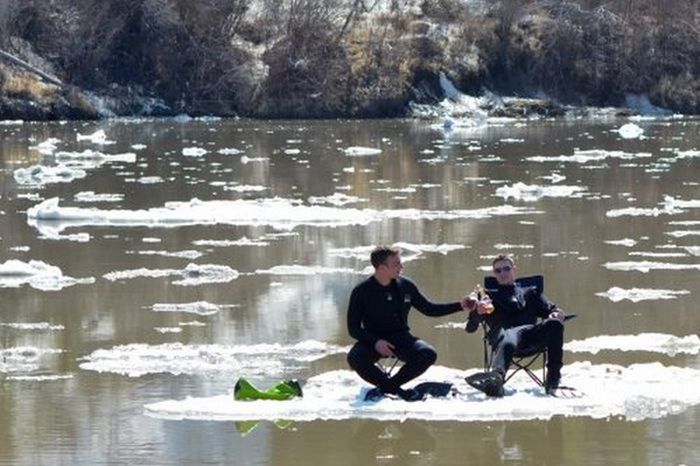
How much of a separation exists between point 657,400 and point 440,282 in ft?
16.5

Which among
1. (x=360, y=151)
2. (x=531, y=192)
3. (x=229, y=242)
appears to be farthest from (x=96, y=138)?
(x=229, y=242)

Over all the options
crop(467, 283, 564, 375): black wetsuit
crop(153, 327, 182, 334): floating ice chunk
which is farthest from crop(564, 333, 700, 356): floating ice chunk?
crop(153, 327, 182, 334): floating ice chunk

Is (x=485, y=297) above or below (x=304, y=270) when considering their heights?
above

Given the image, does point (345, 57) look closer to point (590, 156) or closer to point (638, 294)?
point (590, 156)

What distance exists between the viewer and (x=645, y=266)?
1433 centimetres

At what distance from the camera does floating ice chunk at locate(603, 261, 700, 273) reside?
14219 millimetres

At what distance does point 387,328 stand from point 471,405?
0.72m

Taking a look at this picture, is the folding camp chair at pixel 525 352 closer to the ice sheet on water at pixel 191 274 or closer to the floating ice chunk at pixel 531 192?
the ice sheet on water at pixel 191 274

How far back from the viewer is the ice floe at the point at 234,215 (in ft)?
59.9

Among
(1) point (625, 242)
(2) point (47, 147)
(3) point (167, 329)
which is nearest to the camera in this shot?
(3) point (167, 329)

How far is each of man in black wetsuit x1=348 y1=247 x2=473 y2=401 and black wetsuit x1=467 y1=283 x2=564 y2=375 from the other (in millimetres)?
271

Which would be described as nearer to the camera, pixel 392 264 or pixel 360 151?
pixel 392 264

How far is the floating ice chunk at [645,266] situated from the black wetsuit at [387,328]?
552 centimetres

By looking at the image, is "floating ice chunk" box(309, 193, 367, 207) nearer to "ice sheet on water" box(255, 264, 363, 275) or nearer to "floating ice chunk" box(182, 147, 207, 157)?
"ice sheet on water" box(255, 264, 363, 275)
